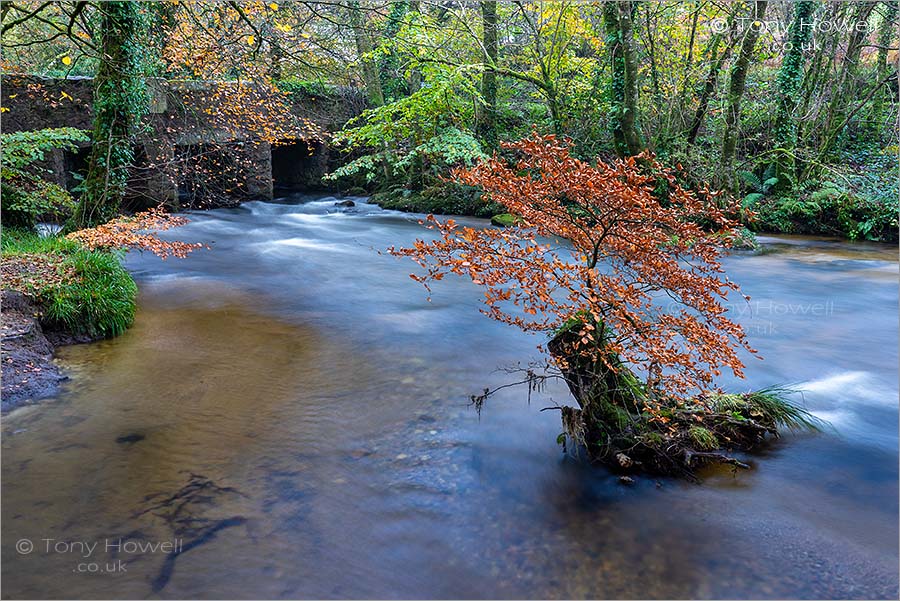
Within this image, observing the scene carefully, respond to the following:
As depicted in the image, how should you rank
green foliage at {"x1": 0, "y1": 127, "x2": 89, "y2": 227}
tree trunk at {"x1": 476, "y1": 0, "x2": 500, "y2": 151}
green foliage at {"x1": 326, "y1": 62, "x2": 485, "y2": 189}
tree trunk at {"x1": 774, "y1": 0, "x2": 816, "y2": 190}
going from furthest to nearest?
tree trunk at {"x1": 476, "y1": 0, "x2": 500, "y2": 151} → green foliage at {"x1": 326, "y1": 62, "x2": 485, "y2": 189} → tree trunk at {"x1": 774, "y1": 0, "x2": 816, "y2": 190} → green foliage at {"x1": 0, "y1": 127, "x2": 89, "y2": 227}

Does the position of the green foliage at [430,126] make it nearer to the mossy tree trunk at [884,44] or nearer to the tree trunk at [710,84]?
the tree trunk at [710,84]

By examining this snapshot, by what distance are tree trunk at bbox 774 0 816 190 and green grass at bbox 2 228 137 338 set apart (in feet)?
42.9

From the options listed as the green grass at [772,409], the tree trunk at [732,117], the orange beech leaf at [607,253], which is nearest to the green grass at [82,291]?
the orange beech leaf at [607,253]

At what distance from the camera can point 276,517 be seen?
342cm

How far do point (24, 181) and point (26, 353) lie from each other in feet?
19.0

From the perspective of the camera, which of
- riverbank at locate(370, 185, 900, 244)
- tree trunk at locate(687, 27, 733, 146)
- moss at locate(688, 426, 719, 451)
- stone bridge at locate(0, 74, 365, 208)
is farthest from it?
tree trunk at locate(687, 27, 733, 146)

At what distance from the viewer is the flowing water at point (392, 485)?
3.01 m

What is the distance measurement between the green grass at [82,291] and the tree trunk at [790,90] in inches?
515

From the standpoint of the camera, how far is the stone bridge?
10.0 metres

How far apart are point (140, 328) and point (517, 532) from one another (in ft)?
16.8

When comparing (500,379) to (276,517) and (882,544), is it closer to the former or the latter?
(276,517)

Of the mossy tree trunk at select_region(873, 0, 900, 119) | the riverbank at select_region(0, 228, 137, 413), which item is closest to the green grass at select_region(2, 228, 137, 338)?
the riverbank at select_region(0, 228, 137, 413)

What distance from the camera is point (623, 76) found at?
45.3ft

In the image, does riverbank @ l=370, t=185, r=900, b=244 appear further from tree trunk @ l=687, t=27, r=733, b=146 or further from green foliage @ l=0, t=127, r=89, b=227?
green foliage @ l=0, t=127, r=89, b=227
